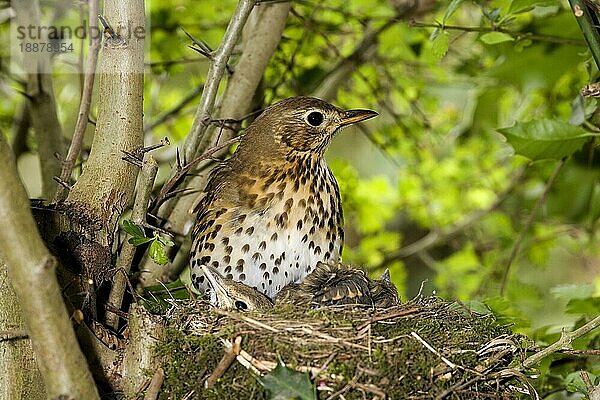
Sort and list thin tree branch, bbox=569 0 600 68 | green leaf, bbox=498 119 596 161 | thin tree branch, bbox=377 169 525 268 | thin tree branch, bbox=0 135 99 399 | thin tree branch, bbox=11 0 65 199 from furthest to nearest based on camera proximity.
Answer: thin tree branch, bbox=377 169 525 268, thin tree branch, bbox=11 0 65 199, green leaf, bbox=498 119 596 161, thin tree branch, bbox=569 0 600 68, thin tree branch, bbox=0 135 99 399

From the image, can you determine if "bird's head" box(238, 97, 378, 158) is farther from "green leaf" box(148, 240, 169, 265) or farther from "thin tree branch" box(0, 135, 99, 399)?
"thin tree branch" box(0, 135, 99, 399)

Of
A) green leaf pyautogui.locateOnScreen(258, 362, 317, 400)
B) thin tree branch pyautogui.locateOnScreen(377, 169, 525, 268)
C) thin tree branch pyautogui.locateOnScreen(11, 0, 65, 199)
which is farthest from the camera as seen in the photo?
thin tree branch pyautogui.locateOnScreen(377, 169, 525, 268)

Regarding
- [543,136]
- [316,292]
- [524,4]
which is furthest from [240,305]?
[524,4]

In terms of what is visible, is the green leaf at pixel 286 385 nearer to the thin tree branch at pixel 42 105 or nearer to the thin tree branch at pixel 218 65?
the thin tree branch at pixel 218 65

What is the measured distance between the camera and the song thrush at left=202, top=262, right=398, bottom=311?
2.32 meters

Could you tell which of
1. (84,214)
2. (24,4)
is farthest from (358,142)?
(84,214)

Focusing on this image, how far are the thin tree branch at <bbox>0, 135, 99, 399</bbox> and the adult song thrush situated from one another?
1.05 m

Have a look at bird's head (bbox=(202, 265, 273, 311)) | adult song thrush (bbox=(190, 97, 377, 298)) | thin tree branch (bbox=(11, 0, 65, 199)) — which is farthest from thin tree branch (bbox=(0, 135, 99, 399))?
thin tree branch (bbox=(11, 0, 65, 199))

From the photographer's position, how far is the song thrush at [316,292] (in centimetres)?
232

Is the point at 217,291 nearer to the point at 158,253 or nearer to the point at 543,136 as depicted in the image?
the point at 158,253

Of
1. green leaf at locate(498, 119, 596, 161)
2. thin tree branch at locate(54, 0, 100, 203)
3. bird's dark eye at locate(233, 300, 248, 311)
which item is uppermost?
green leaf at locate(498, 119, 596, 161)

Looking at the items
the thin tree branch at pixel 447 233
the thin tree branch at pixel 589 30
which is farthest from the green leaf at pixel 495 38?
the thin tree branch at pixel 447 233

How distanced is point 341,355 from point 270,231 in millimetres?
789

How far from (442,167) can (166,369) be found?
2.94 meters
